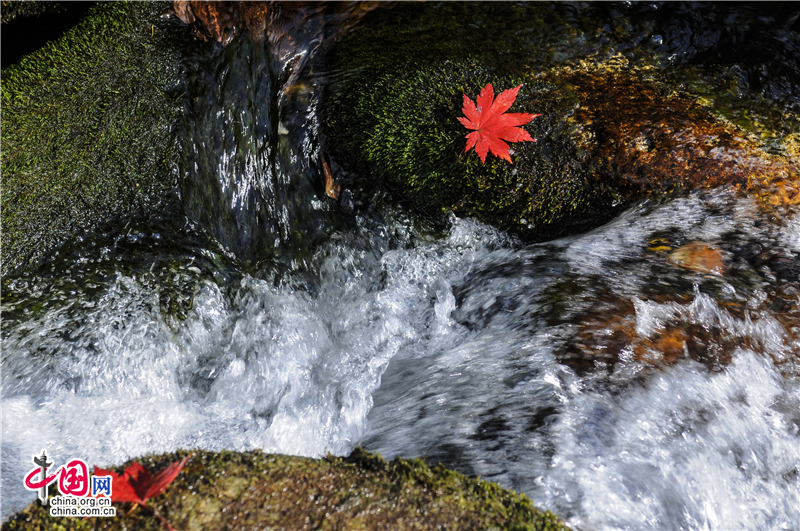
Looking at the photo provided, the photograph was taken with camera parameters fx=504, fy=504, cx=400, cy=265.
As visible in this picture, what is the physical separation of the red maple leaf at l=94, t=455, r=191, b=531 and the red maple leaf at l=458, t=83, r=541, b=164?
2.15 metres

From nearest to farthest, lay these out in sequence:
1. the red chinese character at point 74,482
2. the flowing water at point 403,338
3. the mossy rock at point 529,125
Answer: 1. the red chinese character at point 74,482
2. the flowing water at point 403,338
3. the mossy rock at point 529,125

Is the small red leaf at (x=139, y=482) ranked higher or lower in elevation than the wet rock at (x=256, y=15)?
lower

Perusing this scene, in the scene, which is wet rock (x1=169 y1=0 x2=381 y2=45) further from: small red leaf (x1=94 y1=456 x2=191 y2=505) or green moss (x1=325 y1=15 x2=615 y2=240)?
small red leaf (x1=94 y1=456 x2=191 y2=505)

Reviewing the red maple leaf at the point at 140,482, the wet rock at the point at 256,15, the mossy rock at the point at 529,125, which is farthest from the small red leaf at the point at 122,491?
the wet rock at the point at 256,15

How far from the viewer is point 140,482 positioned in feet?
4.91

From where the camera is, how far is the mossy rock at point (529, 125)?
274 centimetres

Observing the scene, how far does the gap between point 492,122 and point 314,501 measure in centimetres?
223

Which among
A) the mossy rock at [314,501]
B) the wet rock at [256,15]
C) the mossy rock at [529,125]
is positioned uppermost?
the wet rock at [256,15]

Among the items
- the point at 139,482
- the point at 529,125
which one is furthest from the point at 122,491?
the point at 529,125

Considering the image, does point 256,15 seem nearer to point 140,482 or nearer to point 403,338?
point 403,338

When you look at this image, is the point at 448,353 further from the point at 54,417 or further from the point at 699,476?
the point at 54,417

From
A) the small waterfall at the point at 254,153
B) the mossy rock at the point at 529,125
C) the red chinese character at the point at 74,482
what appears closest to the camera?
the red chinese character at the point at 74,482
